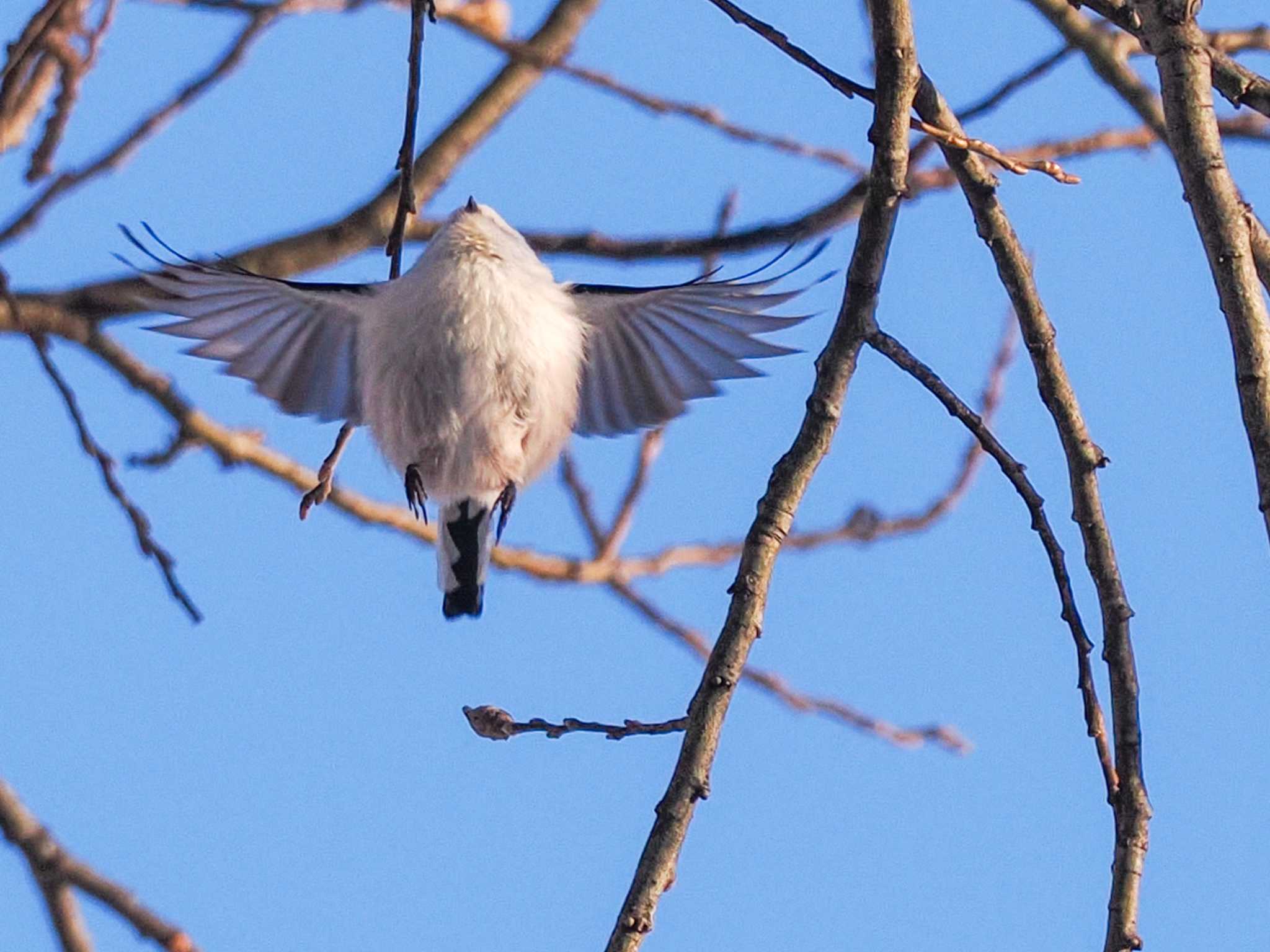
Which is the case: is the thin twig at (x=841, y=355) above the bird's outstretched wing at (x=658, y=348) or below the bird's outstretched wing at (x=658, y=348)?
below

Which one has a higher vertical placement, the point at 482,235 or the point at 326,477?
the point at 482,235

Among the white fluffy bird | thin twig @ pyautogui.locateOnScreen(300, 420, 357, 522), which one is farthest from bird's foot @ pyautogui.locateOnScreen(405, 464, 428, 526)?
thin twig @ pyautogui.locateOnScreen(300, 420, 357, 522)

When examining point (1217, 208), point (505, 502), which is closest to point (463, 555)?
point (505, 502)

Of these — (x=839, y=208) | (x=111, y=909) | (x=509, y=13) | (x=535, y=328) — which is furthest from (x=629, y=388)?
(x=111, y=909)

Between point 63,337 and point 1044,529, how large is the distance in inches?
87.3

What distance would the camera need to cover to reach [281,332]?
3285 millimetres

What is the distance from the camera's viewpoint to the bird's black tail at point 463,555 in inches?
119

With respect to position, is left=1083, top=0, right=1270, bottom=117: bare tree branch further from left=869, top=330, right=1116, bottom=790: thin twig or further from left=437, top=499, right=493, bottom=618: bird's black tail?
left=437, top=499, right=493, bottom=618: bird's black tail

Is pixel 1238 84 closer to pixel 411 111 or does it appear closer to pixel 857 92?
pixel 857 92

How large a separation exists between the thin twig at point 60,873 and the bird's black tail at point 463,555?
2.85 feet

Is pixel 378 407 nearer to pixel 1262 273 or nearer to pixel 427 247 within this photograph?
pixel 427 247

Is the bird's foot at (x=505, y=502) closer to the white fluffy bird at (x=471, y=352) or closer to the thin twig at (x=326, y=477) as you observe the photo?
the white fluffy bird at (x=471, y=352)

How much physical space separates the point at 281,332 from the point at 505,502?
1.99 feet

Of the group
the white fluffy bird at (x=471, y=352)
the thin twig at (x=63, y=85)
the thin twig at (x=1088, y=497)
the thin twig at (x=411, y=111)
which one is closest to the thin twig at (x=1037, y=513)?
the thin twig at (x=1088, y=497)
